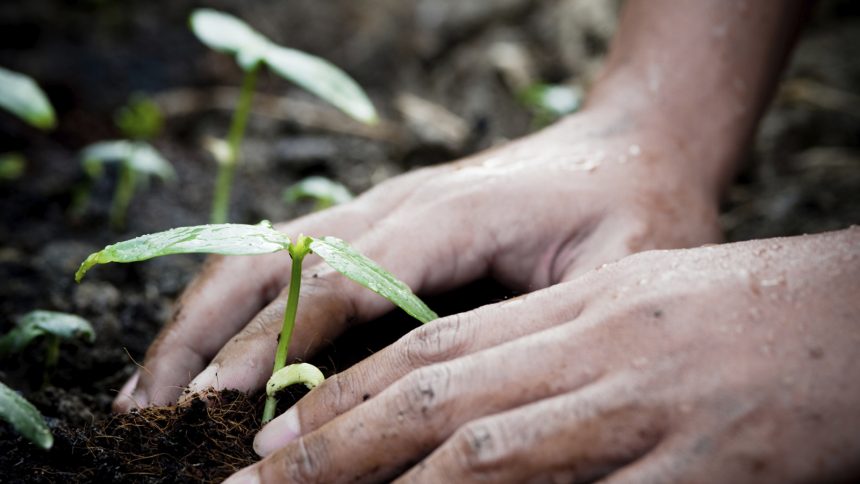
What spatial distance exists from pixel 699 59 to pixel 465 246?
717mm

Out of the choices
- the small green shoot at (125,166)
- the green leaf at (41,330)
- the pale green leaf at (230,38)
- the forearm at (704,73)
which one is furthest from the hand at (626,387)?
the small green shoot at (125,166)

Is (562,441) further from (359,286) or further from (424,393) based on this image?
(359,286)

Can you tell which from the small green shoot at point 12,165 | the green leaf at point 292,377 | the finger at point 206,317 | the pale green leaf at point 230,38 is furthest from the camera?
the small green shoot at point 12,165

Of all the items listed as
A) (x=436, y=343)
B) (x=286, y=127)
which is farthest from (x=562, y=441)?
(x=286, y=127)

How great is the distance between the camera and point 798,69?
2535mm

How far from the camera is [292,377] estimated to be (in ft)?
2.93

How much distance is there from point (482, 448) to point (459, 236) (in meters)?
0.49

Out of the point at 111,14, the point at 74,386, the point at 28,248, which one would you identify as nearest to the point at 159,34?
the point at 111,14

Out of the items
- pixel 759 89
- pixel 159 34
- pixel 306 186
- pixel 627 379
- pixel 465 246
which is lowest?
pixel 627 379

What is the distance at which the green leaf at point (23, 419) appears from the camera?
2.52 feet

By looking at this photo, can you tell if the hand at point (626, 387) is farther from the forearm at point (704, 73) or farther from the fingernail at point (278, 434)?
the forearm at point (704, 73)

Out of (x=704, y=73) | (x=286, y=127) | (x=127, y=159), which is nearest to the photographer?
(x=704, y=73)

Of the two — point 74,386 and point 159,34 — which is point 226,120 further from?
point 74,386

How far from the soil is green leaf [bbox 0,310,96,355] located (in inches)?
3.9
